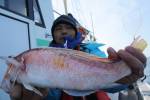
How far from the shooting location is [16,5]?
15.2 feet

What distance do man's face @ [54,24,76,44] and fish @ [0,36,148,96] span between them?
87 cm

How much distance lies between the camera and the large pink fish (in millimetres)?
2096

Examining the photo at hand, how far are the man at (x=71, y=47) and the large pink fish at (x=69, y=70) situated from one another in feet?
0.22

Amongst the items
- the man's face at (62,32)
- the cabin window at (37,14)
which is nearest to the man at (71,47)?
the man's face at (62,32)

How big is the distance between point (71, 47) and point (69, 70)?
92 cm

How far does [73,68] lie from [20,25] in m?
2.45

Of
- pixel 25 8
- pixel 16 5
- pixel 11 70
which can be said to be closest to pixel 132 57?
pixel 11 70

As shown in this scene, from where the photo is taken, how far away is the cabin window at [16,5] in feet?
14.1

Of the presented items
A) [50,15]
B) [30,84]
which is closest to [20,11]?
[50,15]

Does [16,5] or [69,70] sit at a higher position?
[16,5]

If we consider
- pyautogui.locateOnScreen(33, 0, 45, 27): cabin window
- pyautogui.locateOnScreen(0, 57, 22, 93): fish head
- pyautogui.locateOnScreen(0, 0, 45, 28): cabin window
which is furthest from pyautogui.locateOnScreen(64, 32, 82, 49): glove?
pyautogui.locateOnScreen(33, 0, 45, 27): cabin window

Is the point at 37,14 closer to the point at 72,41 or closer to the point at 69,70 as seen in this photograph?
the point at 72,41

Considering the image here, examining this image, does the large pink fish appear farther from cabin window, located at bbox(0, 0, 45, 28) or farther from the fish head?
cabin window, located at bbox(0, 0, 45, 28)

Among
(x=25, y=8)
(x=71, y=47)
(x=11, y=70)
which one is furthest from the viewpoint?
(x=25, y=8)
